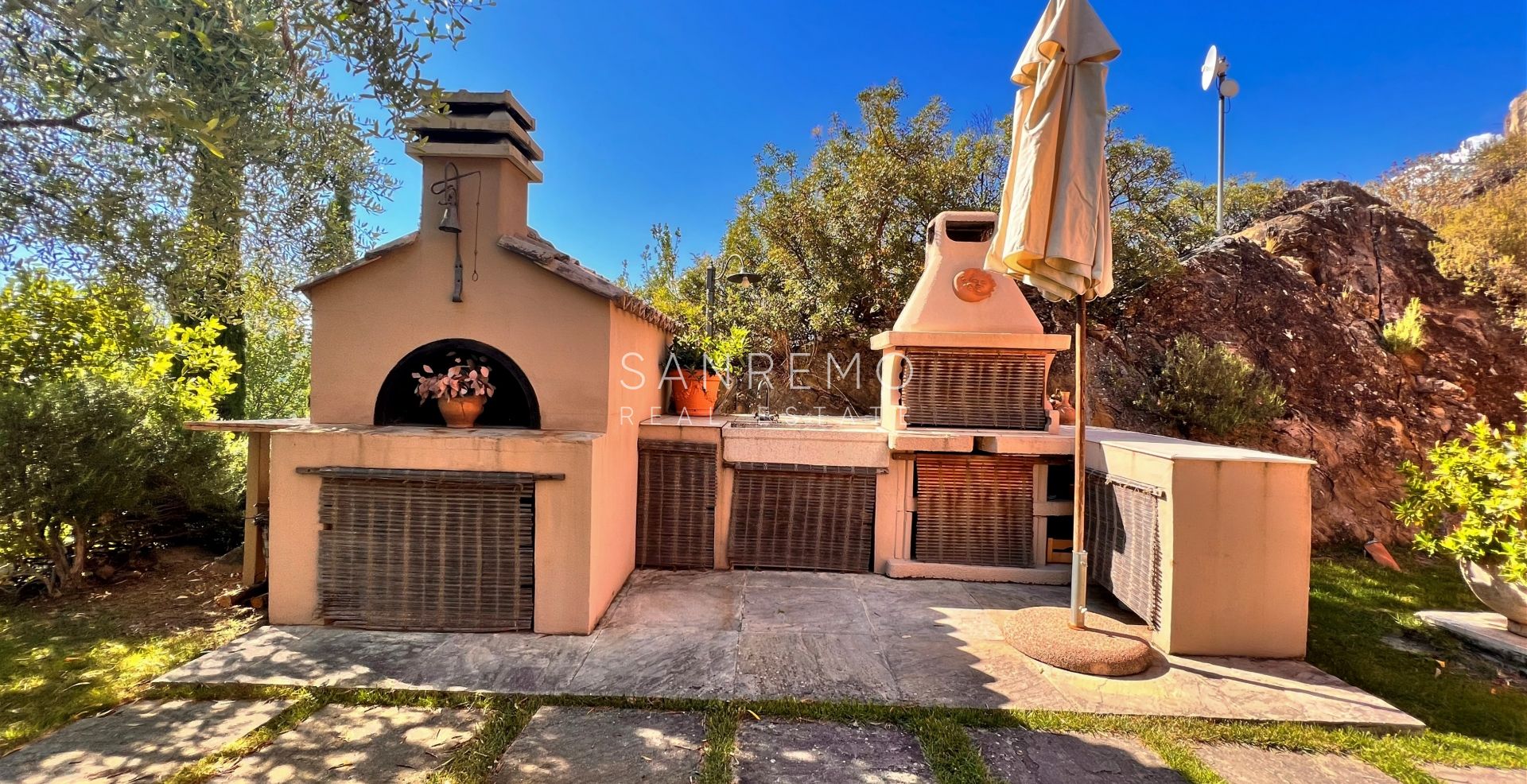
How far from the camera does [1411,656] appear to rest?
14.4ft

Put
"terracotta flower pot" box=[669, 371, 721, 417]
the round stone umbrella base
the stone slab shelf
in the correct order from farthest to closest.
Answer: "terracotta flower pot" box=[669, 371, 721, 417]
the stone slab shelf
the round stone umbrella base

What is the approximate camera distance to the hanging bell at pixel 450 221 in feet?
15.4

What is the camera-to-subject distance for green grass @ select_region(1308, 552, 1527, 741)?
3.58m

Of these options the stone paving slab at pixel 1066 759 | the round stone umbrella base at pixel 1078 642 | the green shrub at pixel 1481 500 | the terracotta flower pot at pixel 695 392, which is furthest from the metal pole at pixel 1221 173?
the stone paving slab at pixel 1066 759

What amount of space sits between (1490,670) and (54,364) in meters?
13.2

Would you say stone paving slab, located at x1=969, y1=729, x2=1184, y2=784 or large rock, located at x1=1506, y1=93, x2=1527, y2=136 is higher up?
large rock, located at x1=1506, y1=93, x2=1527, y2=136

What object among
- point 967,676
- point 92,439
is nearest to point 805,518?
point 967,676

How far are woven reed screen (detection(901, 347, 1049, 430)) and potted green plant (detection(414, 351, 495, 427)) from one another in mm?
4235

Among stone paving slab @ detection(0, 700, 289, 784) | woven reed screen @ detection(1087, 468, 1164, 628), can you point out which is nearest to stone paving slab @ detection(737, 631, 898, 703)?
woven reed screen @ detection(1087, 468, 1164, 628)

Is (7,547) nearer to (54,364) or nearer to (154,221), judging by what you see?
(54,364)

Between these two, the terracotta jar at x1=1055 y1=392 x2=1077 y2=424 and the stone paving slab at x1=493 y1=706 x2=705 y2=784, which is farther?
the terracotta jar at x1=1055 y1=392 x2=1077 y2=424

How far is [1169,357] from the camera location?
33.2ft

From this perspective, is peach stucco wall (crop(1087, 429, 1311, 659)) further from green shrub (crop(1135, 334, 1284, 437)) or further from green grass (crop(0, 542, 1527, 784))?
green shrub (crop(1135, 334, 1284, 437))

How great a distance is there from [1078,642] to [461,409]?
5.14m
